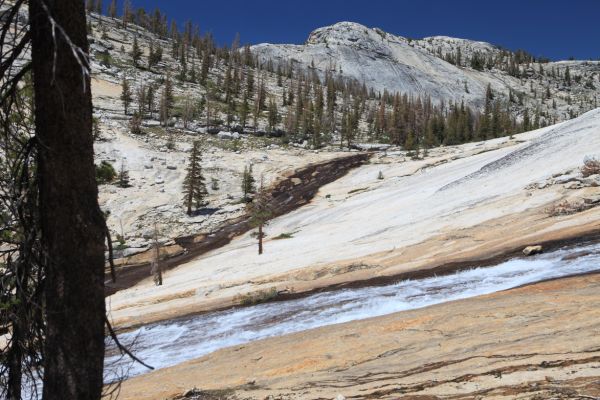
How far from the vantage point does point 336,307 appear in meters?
15.0

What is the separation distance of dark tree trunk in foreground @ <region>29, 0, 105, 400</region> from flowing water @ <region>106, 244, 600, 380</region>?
382 inches

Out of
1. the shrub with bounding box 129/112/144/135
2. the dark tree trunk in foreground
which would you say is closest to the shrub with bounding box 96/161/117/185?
the shrub with bounding box 129/112/144/135

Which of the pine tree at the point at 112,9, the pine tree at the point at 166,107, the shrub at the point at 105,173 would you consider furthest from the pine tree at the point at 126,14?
the shrub at the point at 105,173

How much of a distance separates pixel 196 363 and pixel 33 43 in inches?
375

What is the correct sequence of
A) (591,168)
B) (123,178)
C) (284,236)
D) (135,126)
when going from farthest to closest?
(135,126) → (123,178) → (284,236) → (591,168)

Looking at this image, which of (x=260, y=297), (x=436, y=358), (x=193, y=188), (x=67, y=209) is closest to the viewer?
(x=67, y=209)

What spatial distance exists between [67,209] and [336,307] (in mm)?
12311

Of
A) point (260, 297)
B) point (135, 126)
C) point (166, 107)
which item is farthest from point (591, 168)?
point (166, 107)

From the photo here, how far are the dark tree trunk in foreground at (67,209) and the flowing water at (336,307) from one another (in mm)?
9692

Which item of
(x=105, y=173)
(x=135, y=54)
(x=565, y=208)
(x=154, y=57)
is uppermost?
(x=154, y=57)

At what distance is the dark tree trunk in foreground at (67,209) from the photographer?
353cm

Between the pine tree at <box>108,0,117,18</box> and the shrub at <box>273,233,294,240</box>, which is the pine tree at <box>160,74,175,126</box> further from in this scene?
the pine tree at <box>108,0,117,18</box>

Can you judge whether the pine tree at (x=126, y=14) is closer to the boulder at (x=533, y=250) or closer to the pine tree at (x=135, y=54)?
the pine tree at (x=135, y=54)

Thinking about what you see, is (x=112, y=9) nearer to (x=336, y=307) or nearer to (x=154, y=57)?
(x=154, y=57)
